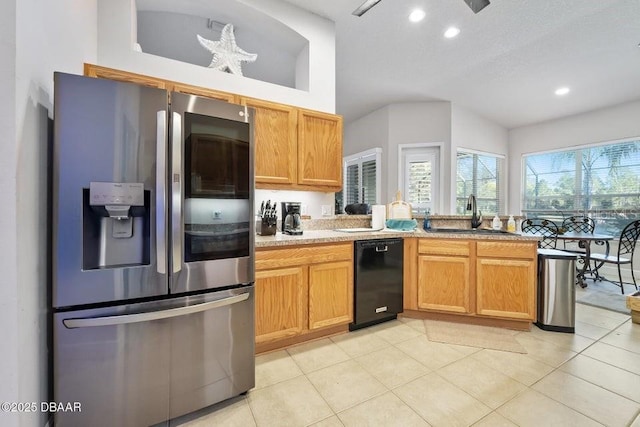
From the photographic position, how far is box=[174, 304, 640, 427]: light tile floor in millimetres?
1382

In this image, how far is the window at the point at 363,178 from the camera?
5055mm

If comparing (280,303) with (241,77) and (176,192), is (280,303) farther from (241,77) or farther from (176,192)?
(241,77)

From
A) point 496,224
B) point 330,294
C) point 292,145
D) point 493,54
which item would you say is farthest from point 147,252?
point 493,54

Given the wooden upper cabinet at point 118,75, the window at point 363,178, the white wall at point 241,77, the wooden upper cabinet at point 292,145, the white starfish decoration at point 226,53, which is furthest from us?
the window at point 363,178

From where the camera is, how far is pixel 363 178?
18.0 feet

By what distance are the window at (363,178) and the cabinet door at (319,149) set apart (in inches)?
86.0

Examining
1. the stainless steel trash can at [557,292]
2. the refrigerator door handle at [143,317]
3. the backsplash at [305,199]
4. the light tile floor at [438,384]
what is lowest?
the light tile floor at [438,384]

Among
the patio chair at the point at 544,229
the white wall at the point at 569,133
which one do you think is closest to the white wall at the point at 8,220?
the patio chair at the point at 544,229

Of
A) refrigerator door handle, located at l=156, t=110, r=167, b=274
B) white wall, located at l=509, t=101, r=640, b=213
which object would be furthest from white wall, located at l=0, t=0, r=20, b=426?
white wall, located at l=509, t=101, r=640, b=213

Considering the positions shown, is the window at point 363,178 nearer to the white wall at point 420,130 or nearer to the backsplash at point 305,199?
the white wall at point 420,130

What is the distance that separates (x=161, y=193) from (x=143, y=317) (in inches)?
23.4

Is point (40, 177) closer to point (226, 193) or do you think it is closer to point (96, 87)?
point (96, 87)

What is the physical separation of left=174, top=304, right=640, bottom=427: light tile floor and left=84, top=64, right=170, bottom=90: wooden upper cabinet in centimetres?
226

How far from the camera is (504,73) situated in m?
3.61
